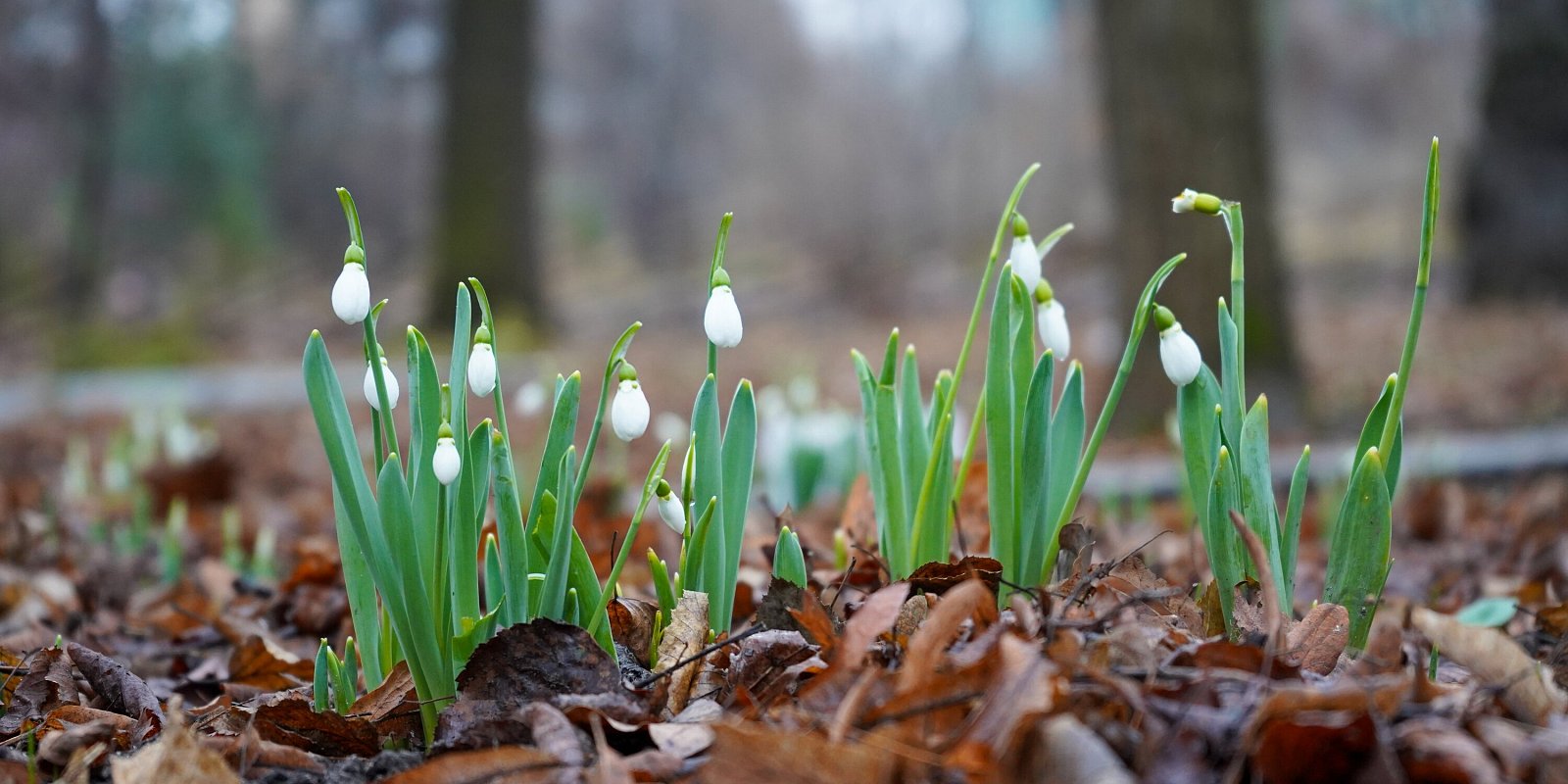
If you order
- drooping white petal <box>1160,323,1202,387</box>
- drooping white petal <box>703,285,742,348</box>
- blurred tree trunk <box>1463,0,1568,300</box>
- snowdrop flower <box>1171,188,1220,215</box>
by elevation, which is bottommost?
blurred tree trunk <box>1463,0,1568,300</box>

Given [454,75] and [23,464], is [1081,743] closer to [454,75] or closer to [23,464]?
[23,464]

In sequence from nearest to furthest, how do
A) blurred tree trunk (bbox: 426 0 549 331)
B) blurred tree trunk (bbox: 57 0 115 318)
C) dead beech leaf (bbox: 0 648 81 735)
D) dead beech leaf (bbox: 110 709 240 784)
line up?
dead beech leaf (bbox: 110 709 240 784), dead beech leaf (bbox: 0 648 81 735), blurred tree trunk (bbox: 426 0 549 331), blurred tree trunk (bbox: 57 0 115 318)

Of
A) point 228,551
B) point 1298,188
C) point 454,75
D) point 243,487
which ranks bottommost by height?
point 1298,188

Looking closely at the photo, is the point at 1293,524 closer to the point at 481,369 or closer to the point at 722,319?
the point at 722,319

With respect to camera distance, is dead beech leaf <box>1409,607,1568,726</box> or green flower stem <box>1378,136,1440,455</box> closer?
dead beech leaf <box>1409,607,1568,726</box>

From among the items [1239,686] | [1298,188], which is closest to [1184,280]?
[1239,686]

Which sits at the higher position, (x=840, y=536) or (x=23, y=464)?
(x=840, y=536)

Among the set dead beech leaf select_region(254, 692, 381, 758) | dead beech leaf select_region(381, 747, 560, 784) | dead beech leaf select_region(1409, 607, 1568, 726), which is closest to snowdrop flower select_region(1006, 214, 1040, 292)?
dead beech leaf select_region(1409, 607, 1568, 726)

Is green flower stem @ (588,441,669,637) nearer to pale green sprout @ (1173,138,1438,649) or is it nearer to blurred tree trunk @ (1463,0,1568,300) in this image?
pale green sprout @ (1173,138,1438,649)
